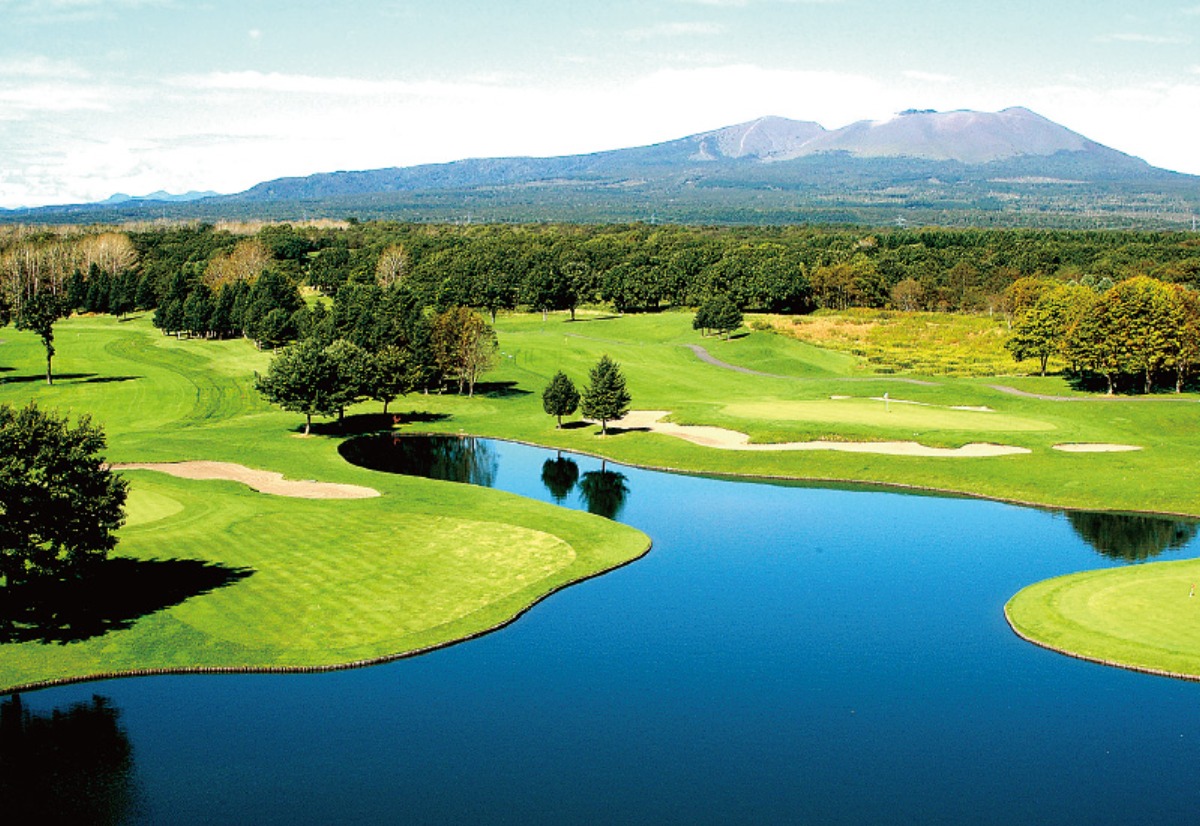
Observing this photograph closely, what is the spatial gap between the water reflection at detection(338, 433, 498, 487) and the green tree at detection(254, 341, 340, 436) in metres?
4.32

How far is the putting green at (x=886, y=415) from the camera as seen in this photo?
8800 centimetres

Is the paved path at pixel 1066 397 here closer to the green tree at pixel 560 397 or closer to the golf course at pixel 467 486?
the golf course at pixel 467 486

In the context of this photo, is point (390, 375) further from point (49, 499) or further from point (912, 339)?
point (912, 339)

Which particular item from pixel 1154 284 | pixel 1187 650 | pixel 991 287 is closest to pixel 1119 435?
pixel 1154 284

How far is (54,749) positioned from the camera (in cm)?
3716

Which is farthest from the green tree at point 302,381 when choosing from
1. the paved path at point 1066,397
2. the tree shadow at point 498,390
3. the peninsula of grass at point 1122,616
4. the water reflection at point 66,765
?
the paved path at point 1066,397

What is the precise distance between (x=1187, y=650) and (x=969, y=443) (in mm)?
38480

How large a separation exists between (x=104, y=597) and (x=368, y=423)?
4946 cm

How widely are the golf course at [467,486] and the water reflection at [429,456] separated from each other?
2745mm

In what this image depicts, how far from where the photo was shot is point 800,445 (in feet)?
274

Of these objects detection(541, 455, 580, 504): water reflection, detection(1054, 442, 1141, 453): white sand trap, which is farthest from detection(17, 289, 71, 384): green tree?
detection(1054, 442, 1141, 453): white sand trap

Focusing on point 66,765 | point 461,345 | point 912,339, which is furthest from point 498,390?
point 66,765

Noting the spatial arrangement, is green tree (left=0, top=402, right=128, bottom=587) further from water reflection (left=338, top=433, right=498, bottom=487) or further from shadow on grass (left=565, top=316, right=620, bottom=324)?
shadow on grass (left=565, top=316, right=620, bottom=324)

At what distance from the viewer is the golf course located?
153 feet
